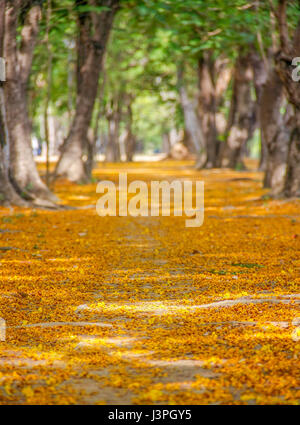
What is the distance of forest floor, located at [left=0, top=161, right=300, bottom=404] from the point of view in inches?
138

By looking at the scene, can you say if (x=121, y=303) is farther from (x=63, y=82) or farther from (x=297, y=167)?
(x=63, y=82)

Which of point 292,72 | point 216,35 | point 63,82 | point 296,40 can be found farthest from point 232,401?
point 63,82

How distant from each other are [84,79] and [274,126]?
6.29 metres

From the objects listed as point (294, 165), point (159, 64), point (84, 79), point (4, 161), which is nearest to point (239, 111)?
point (159, 64)

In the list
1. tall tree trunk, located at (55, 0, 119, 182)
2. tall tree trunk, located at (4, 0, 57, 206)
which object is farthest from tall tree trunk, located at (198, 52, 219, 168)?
tall tree trunk, located at (4, 0, 57, 206)

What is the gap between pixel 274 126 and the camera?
1664cm

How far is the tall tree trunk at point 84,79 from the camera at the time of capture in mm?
19312

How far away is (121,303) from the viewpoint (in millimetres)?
5496

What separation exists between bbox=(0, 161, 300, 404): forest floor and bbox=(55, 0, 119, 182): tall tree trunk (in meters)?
10.5

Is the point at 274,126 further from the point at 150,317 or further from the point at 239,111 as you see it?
the point at 150,317

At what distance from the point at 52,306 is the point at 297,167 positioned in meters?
9.48

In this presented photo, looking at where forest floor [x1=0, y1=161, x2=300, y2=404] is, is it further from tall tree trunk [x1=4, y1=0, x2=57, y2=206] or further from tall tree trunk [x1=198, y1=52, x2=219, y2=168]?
tall tree trunk [x1=198, y1=52, x2=219, y2=168]

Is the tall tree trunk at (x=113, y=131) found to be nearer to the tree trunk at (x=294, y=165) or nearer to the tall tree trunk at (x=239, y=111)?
the tall tree trunk at (x=239, y=111)

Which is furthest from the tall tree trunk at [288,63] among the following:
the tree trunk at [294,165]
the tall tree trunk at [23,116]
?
the tall tree trunk at [23,116]
